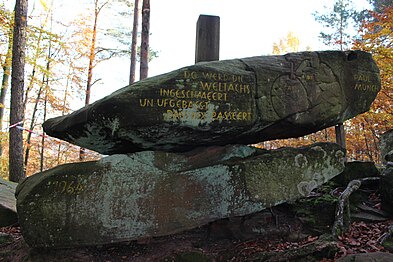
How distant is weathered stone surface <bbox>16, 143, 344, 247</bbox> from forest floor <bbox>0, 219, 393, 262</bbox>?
359 mm

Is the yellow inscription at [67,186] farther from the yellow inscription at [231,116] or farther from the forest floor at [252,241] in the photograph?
the yellow inscription at [231,116]

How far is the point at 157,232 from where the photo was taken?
4.41 m

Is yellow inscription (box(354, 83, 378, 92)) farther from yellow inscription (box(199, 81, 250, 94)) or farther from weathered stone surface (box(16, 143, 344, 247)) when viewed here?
yellow inscription (box(199, 81, 250, 94))

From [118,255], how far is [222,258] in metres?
1.61

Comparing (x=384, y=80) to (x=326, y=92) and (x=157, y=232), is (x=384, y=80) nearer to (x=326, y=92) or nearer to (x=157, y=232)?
(x=326, y=92)

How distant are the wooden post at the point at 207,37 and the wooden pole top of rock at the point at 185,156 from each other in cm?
86

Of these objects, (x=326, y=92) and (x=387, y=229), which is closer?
(x=387, y=229)

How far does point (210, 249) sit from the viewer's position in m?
4.66

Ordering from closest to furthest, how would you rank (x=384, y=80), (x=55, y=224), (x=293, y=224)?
(x=55, y=224)
(x=293, y=224)
(x=384, y=80)

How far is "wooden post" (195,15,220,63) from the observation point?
5895 millimetres

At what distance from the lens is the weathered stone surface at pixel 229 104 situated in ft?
14.8

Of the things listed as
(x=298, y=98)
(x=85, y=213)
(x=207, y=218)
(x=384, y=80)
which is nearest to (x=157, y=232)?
(x=207, y=218)

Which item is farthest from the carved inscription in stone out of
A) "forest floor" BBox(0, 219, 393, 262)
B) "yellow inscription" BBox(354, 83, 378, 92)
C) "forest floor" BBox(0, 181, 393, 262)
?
"yellow inscription" BBox(354, 83, 378, 92)

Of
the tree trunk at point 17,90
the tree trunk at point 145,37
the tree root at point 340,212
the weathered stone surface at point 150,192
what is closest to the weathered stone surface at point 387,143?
the tree root at point 340,212
